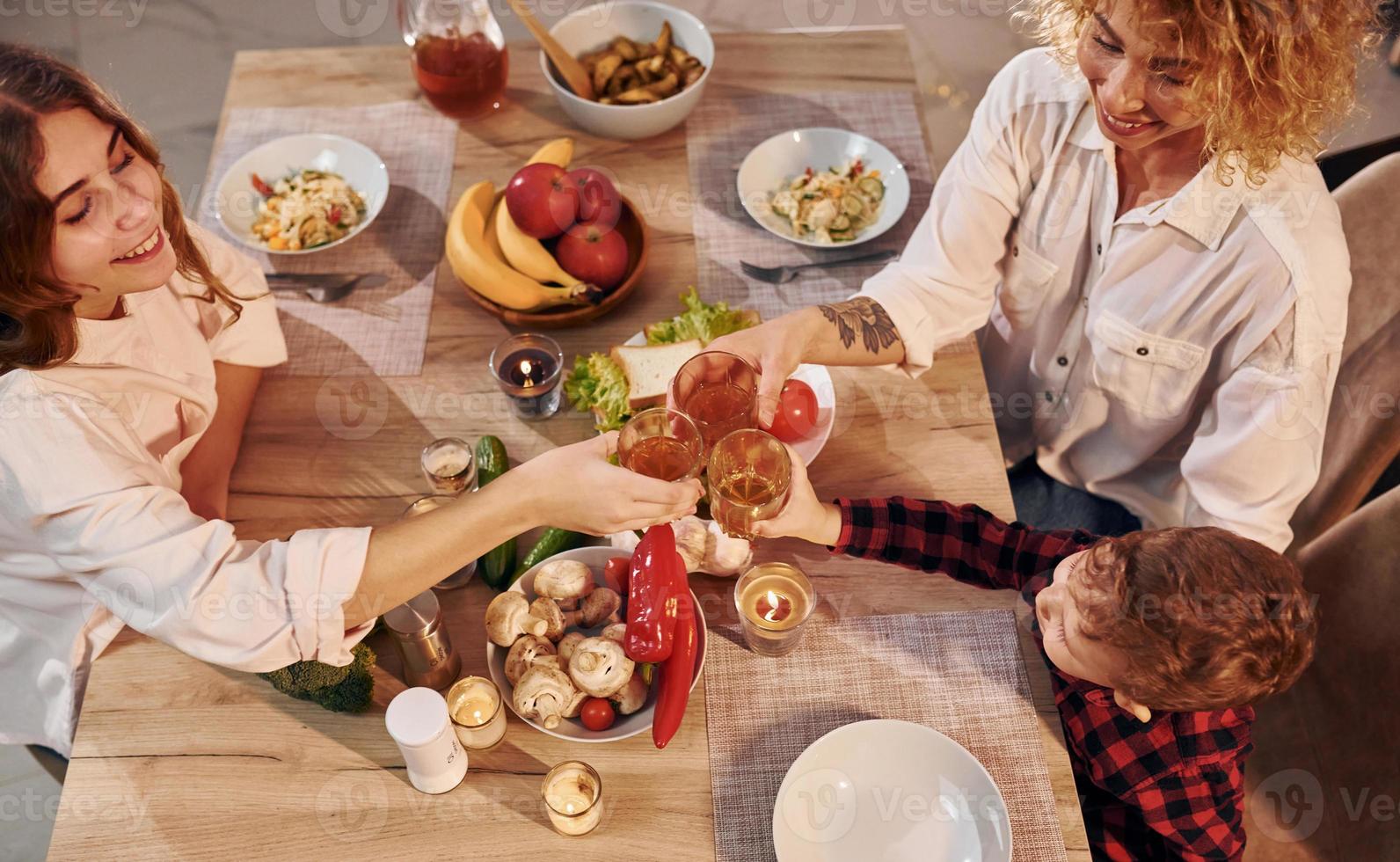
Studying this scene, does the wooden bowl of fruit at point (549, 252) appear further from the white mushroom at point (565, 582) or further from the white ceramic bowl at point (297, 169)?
the white mushroom at point (565, 582)

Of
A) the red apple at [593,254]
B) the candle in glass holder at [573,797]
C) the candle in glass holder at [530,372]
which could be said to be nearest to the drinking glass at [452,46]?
the red apple at [593,254]

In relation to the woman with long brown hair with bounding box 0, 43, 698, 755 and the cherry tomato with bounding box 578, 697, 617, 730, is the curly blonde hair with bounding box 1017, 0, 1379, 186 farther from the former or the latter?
the cherry tomato with bounding box 578, 697, 617, 730

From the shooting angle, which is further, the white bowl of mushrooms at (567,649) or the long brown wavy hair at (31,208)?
the white bowl of mushrooms at (567,649)

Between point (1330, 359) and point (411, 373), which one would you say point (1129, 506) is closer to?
point (1330, 359)

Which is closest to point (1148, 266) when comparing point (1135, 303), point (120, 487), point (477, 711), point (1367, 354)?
point (1135, 303)

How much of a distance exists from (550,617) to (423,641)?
152 millimetres

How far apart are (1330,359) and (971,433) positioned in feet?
1.55

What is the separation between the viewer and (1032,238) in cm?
169

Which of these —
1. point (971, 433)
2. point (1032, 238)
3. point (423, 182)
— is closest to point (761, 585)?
point (971, 433)

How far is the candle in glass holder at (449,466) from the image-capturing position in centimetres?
147

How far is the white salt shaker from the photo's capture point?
3.80ft

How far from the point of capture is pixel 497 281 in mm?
1646

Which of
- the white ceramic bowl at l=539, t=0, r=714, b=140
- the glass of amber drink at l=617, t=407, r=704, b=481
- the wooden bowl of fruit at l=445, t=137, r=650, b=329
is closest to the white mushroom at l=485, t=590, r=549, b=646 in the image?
the glass of amber drink at l=617, t=407, r=704, b=481

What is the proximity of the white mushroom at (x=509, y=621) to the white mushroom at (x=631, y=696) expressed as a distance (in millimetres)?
122
